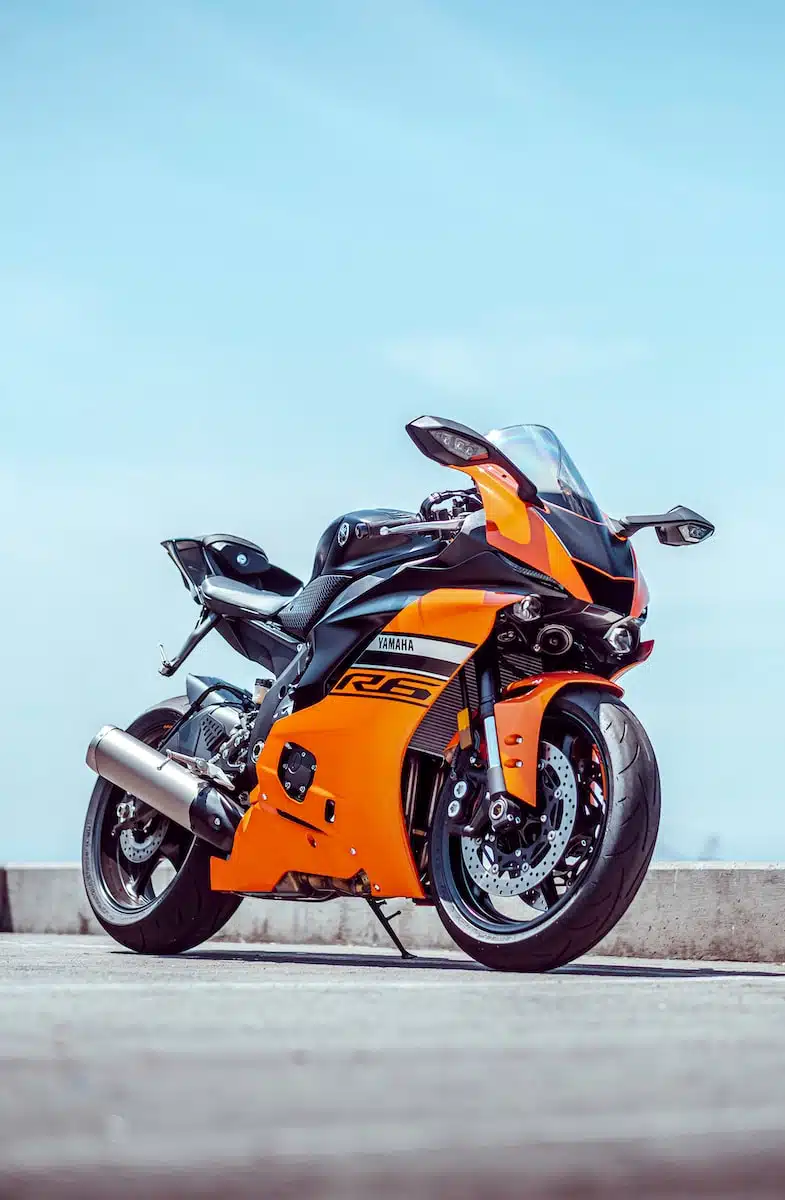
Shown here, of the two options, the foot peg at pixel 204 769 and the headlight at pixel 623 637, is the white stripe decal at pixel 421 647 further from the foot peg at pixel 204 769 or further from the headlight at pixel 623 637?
the foot peg at pixel 204 769

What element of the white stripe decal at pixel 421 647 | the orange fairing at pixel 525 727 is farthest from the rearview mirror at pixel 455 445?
the orange fairing at pixel 525 727

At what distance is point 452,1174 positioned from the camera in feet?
5.32

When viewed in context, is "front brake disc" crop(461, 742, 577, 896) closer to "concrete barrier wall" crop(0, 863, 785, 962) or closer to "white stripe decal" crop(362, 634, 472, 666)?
"white stripe decal" crop(362, 634, 472, 666)

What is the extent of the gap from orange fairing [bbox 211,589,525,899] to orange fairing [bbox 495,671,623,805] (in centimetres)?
26

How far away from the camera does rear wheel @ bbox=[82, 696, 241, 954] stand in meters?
6.55

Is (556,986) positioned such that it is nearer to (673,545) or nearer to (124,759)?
(673,545)

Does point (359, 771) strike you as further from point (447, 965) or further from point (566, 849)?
point (566, 849)

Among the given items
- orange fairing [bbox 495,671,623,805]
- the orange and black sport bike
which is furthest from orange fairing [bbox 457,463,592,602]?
orange fairing [bbox 495,671,623,805]

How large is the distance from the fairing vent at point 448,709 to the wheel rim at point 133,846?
1697mm

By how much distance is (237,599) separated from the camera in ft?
22.3

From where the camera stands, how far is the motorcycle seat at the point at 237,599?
661 cm

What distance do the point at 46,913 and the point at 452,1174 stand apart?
8813 mm

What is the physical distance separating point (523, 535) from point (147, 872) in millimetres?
2709

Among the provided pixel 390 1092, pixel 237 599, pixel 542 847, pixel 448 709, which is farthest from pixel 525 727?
pixel 390 1092
